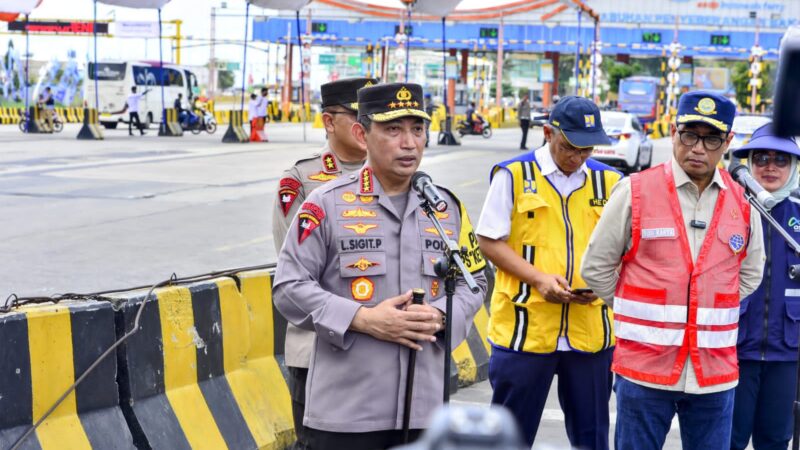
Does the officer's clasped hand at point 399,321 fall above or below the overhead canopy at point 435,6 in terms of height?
below

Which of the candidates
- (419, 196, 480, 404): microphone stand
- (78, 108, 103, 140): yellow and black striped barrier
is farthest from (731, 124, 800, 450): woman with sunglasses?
(78, 108, 103, 140): yellow and black striped barrier

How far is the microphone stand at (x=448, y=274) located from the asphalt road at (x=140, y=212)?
0.44 metres

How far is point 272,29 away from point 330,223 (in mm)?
80795

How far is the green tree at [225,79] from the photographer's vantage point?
161000mm

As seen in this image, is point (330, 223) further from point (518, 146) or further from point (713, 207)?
point (518, 146)

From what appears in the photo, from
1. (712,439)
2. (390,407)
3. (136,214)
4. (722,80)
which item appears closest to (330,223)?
(390,407)

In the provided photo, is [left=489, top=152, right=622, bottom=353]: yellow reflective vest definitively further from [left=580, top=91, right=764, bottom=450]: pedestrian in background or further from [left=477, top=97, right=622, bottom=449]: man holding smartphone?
[left=580, top=91, right=764, bottom=450]: pedestrian in background

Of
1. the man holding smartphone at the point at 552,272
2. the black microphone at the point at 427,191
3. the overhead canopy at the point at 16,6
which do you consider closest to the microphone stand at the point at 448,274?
the black microphone at the point at 427,191

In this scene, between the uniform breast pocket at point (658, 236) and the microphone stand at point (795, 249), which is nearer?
the uniform breast pocket at point (658, 236)

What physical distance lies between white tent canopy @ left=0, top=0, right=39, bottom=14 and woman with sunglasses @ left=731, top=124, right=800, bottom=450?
7.97 m

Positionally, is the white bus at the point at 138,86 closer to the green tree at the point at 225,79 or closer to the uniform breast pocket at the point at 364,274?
the uniform breast pocket at the point at 364,274

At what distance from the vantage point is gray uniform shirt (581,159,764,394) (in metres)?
4.05

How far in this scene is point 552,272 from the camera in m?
4.66

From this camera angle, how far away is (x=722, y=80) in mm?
110000
